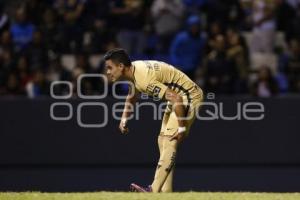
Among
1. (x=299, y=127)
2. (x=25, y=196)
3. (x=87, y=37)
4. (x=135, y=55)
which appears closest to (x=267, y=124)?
(x=299, y=127)

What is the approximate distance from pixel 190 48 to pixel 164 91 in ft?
20.1

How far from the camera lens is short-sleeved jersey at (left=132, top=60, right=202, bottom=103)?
35.0 feet

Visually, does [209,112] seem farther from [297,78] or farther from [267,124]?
[297,78]

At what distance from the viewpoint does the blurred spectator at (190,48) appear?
16.7 metres

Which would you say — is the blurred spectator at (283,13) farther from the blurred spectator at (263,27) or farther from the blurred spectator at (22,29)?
the blurred spectator at (22,29)

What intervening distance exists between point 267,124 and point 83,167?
3103 mm

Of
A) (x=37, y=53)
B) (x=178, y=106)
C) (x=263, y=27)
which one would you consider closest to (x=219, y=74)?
(x=263, y=27)

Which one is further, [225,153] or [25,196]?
[225,153]

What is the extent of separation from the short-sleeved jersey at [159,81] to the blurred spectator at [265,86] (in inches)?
183

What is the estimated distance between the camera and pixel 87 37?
1747 centimetres

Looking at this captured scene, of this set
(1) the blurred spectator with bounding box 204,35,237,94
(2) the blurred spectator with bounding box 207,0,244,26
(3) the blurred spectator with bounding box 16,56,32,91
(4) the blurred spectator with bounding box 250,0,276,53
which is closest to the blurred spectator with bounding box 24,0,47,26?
(3) the blurred spectator with bounding box 16,56,32,91

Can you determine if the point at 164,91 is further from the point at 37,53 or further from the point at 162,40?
the point at 162,40

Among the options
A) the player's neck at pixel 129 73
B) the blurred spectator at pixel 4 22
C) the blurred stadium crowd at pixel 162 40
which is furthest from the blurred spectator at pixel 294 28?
the player's neck at pixel 129 73

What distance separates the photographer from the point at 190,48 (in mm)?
16688
